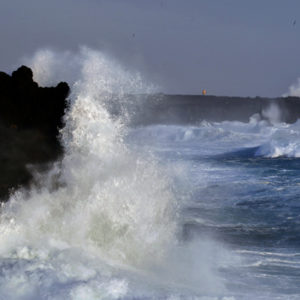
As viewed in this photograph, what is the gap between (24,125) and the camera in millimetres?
7988

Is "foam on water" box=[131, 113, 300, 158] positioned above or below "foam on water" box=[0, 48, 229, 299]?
above

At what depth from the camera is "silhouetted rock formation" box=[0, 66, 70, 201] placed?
762 centimetres

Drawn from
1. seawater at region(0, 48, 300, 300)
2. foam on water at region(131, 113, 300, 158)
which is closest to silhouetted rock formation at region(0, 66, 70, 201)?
seawater at region(0, 48, 300, 300)

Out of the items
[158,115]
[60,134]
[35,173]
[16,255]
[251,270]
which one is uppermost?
[158,115]

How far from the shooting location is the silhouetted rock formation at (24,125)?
7617mm

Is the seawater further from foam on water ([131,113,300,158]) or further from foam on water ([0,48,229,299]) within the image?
foam on water ([131,113,300,158])

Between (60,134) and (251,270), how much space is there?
11.4 ft

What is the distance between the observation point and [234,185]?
1631cm

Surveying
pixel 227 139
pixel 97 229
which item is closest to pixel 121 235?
pixel 97 229

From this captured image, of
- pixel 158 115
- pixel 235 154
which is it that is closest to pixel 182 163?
pixel 235 154

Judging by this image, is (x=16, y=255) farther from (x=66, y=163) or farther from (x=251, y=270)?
(x=251, y=270)

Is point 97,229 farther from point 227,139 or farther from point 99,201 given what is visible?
point 227,139

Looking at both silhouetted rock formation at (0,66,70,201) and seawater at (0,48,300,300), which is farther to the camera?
silhouetted rock formation at (0,66,70,201)

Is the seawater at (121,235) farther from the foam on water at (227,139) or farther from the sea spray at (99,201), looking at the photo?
the foam on water at (227,139)
